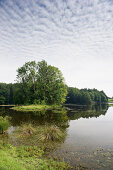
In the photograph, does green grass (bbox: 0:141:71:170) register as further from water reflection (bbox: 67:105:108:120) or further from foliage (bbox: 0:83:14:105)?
foliage (bbox: 0:83:14:105)

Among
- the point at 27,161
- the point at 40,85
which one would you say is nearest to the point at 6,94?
the point at 40,85

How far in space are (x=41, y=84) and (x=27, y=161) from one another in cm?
4349

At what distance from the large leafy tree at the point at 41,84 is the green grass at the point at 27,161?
40.1 m

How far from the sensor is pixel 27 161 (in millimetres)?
7820

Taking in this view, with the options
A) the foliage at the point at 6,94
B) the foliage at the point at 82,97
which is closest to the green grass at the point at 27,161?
the foliage at the point at 6,94

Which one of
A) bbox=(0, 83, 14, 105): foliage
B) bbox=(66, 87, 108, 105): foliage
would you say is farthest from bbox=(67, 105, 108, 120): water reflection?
bbox=(0, 83, 14, 105): foliage

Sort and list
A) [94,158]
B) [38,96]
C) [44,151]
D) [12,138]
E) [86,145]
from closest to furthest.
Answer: [94,158] < [44,151] < [86,145] < [12,138] < [38,96]

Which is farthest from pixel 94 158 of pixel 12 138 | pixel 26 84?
pixel 26 84

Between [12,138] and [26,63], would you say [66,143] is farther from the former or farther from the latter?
[26,63]

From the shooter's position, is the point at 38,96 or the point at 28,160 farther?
the point at 38,96

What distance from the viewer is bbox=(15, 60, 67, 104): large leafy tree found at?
50562mm

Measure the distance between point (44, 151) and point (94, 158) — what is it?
11.4ft

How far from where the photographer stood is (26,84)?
5219 centimetres

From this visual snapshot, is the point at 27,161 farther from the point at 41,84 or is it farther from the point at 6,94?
the point at 6,94
